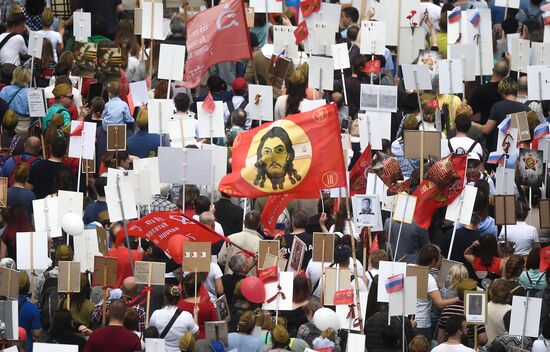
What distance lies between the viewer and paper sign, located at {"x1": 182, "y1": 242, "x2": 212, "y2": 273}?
18.5m

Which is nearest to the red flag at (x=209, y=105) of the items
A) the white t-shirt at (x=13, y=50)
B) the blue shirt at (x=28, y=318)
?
the white t-shirt at (x=13, y=50)

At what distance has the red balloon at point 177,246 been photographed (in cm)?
1906

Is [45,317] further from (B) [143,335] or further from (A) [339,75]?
(A) [339,75]

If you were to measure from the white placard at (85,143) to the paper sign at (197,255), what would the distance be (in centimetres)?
341

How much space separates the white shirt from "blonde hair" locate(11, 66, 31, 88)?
671cm

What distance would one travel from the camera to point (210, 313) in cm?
1831

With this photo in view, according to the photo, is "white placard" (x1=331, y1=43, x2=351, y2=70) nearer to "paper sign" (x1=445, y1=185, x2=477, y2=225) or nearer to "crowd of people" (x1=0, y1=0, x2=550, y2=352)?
"crowd of people" (x1=0, y1=0, x2=550, y2=352)

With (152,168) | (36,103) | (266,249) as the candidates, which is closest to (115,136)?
(152,168)

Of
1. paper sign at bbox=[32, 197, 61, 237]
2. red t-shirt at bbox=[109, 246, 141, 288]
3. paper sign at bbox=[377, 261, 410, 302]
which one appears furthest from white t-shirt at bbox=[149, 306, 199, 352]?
paper sign at bbox=[32, 197, 61, 237]

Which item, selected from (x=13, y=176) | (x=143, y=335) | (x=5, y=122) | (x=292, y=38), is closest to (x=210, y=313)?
(x=143, y=335)

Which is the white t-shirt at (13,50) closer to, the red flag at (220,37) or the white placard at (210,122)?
the red flag at (220,37)

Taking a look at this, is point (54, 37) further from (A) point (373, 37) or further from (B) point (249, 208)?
(B) point (249, 208)

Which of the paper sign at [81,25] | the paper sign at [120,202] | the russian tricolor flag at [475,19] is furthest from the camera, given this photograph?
the paper sign at [81,25]

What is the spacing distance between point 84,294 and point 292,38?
26.4 feet
